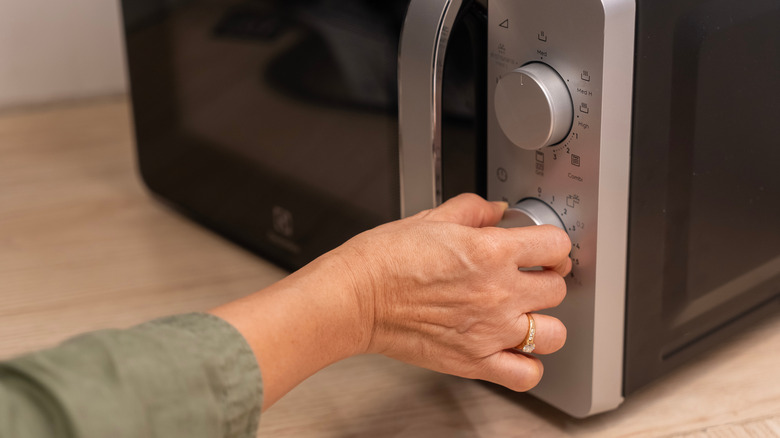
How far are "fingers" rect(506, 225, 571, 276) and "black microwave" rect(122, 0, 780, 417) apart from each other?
0.05 feet

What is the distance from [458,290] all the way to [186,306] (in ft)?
1.09

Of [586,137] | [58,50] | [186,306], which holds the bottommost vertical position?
[186,306]

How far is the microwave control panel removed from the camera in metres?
0.44

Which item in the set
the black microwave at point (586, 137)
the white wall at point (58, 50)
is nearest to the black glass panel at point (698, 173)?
the black microwave at point (586, 137)

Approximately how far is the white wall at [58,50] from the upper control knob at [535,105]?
0.91 metres

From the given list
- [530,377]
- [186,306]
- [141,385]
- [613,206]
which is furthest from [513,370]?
[186,306]

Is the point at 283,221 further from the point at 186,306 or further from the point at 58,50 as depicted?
the point at 58,50

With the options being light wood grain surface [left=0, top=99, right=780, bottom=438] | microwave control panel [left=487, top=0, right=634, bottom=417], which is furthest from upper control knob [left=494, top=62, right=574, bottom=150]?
light wood grain surface [left=0, top=99, right=780, bottom=438]

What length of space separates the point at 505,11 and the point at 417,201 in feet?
0.46

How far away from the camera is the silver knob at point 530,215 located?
486 mm

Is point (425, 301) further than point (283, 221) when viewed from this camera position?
No

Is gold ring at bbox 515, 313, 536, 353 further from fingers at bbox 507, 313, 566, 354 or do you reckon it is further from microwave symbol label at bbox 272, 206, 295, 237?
microwave symbol label at bbox 272, 206, 295, 237

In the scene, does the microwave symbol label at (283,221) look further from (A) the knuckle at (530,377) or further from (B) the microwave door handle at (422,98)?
(A) the knuckle at (530,377)

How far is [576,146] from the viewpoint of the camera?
460 mm
